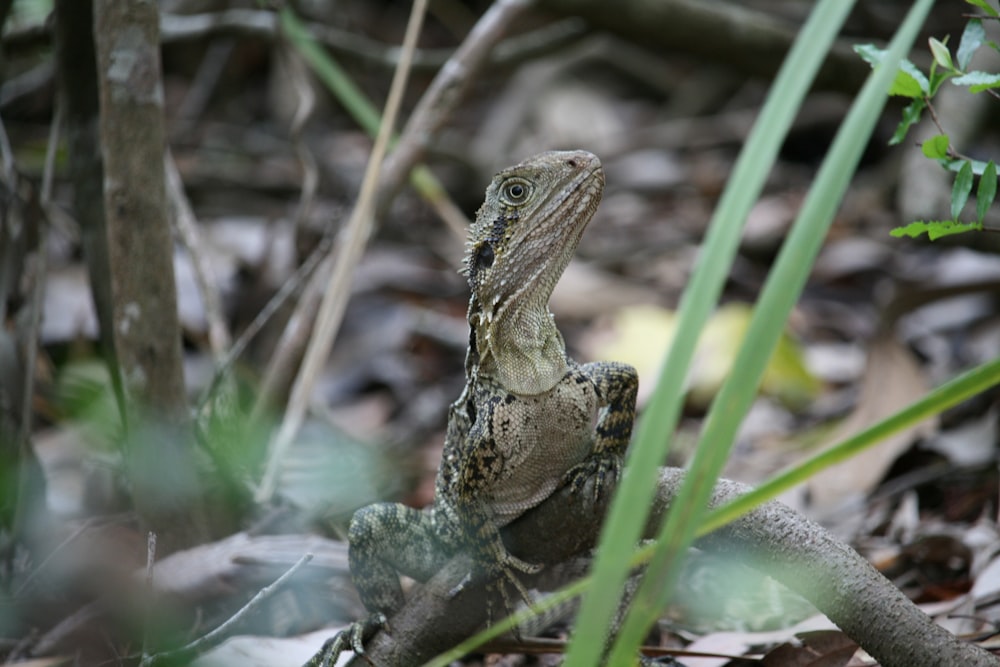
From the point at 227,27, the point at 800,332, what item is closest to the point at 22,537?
the point at 227,27

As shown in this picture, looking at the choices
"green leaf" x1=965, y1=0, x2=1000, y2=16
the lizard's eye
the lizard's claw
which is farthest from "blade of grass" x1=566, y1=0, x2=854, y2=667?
the lizard's eye

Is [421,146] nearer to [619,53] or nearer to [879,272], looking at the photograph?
[879,272]

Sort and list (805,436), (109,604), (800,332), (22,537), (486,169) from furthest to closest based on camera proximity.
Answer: (486,169) < (800,332) < (805,436) < (22,537) < (109,604)

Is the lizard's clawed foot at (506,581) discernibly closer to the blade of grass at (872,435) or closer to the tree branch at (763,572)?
the tree branch at (763,572)

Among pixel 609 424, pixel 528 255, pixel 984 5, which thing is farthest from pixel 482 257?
pixel 984 5

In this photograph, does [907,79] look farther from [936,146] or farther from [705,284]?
[705,284]

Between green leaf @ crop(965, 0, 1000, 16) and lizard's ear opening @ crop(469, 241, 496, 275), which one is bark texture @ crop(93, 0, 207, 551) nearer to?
lizard's ear opening @ crop(469, 241, 496, 275)

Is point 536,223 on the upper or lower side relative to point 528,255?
upper
